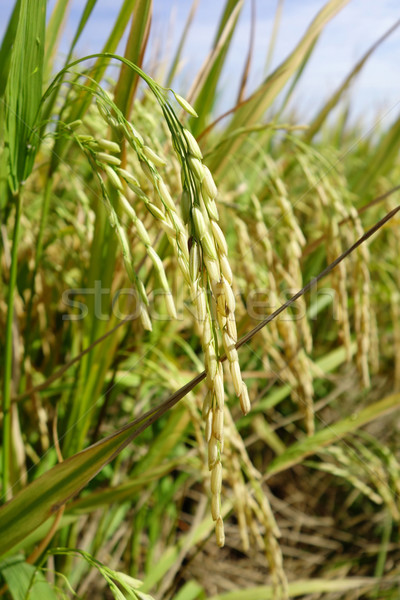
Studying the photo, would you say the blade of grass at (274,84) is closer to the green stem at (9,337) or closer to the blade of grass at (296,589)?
the green stem at (9,337)

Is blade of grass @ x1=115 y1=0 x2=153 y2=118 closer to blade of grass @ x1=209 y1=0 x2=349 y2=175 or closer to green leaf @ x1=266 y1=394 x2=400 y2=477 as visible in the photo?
blade of grass @ x1=209 y1=0 x2=349 y2=175

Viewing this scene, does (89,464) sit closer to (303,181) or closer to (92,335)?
(92,335)

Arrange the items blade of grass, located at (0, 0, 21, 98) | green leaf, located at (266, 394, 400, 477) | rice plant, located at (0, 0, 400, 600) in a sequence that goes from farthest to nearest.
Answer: green leaf, located at (266, 394, 400, 477) → blade of grass, located at (0, 0, 21, 98) → rice plant, located at (0, 0, 400, 600)

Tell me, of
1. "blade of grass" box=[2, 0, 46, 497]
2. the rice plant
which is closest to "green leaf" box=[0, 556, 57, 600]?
the rice plant

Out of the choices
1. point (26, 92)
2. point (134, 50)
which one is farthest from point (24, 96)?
point (134, 50)

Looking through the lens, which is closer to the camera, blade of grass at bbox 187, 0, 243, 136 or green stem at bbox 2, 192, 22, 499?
green stem at bbox 2, 192, 22, 499

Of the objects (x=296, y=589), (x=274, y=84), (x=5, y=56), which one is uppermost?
(x=5, y=56)

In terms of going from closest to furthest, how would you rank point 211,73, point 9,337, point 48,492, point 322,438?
point 48,492 → point 9,337 → point 211,73 → point 322,438

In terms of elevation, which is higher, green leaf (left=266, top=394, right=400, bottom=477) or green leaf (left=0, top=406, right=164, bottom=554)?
green leaf (left=0, top=406, right=164, bottom=554)

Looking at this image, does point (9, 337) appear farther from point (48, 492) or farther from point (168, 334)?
point (168, 334)

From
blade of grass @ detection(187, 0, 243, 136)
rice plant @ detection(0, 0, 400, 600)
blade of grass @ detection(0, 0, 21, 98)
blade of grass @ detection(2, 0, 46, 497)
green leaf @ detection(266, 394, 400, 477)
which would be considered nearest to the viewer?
rice plant @ detection(0, 0, 400, 600)
